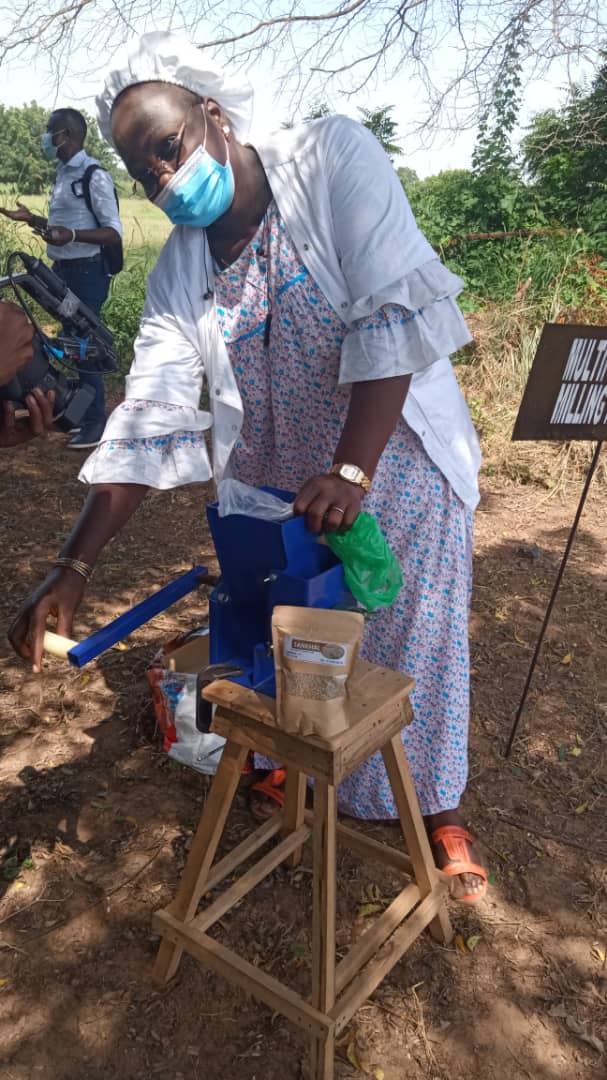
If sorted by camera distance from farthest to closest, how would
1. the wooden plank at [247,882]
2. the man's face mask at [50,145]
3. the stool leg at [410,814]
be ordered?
the man's face mask at [50,145] < the wooden plank at [247,882] < the stool leg at [410,814]

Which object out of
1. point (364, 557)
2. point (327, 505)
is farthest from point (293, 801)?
point (327, 505)

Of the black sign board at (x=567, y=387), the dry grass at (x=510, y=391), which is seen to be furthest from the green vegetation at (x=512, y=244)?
the black sign board at (x=567, y=387)

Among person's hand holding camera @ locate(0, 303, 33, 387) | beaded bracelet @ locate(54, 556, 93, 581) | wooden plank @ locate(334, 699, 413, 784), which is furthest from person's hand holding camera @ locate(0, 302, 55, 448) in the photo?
wooden plank @ locate(334, 699, 413, 784)

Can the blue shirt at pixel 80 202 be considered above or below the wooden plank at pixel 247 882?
above

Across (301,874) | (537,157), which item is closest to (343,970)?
(301,874)

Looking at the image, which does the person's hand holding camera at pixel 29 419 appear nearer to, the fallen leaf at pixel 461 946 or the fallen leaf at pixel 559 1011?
the fallen leaf at pixel 461 946

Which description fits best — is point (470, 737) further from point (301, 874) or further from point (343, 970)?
point (343, 970)

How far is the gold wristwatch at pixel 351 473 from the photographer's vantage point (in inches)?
57.1

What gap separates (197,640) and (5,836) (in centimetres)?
85

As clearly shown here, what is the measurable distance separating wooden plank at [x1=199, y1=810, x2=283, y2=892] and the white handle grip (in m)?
0.76

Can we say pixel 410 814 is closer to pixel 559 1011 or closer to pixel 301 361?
pixel 559 1011

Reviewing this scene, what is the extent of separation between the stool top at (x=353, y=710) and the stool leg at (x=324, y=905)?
0.11 metres

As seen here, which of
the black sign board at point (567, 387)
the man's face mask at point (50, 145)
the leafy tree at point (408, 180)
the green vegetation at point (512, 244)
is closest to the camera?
the black sign board at point (567, 387)

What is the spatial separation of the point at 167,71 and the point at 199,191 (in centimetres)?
23
